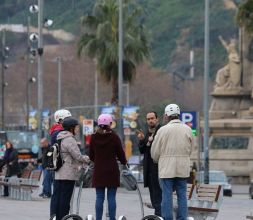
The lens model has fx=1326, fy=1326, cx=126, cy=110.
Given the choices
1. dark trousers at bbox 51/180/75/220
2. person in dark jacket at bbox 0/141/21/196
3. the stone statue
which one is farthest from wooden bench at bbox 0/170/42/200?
the stone statue

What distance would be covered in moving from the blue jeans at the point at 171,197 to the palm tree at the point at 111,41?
45772 millimetres

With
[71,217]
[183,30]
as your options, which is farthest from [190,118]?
[183,30]

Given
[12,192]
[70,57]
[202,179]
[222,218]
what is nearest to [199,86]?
[70,57]

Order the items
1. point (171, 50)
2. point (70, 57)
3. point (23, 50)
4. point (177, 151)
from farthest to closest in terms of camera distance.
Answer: point (171, 50)
point (23, 50)
point (70, 57)
point (177, 151)

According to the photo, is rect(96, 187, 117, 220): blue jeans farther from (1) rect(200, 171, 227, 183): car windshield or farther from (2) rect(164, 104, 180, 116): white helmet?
(1) rect(200, 171, 227, 183): car windshield

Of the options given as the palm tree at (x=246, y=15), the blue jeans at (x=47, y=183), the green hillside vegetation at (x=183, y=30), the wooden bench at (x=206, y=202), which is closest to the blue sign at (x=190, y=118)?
the blue jeans at (x=47, y=183)

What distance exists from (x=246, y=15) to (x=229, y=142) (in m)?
6.29

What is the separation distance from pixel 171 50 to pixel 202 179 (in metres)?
123

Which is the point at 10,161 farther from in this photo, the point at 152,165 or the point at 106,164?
the point at 106,164

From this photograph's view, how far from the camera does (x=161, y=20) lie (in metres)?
178

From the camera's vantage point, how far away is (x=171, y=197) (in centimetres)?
1883

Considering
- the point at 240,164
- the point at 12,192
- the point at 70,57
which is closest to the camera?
the point at 12,192

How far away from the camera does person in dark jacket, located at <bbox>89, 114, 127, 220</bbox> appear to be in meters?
19.4

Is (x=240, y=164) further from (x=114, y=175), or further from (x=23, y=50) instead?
(x=23, y=50)
